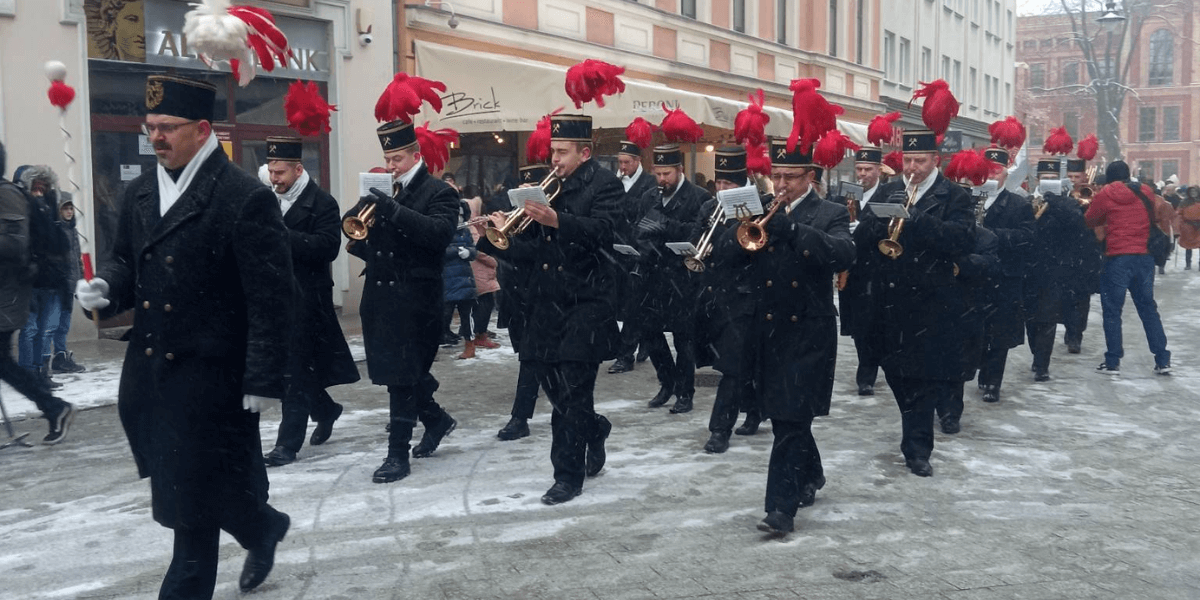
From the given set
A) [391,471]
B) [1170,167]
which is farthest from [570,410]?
[1170,167]

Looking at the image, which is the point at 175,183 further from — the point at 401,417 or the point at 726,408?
the point at 726,408

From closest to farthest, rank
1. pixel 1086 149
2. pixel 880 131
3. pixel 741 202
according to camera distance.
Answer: pixel 741 202, pixel 880 131, pixel 1086 149

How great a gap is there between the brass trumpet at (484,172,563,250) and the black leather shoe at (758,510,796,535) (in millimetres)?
1909

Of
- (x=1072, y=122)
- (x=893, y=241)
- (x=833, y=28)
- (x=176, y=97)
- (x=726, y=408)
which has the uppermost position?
(x=1072, y=122)

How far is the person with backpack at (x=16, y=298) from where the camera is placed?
7.93 metres

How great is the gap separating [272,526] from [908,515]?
314 cm

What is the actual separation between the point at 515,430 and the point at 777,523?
2.82m

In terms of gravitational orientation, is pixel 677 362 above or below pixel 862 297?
below

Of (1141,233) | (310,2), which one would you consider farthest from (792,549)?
(310,2)

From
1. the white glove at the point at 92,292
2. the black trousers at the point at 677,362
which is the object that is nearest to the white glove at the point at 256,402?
the white glove at the point at 92,292

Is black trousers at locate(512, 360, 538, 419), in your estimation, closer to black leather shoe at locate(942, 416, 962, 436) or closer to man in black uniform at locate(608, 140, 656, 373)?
man in black uniform at locate(608, 140, 656, 373)

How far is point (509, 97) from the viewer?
50.3ft

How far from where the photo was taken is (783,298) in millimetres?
5898

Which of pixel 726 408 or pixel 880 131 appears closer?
pixel 726 408
